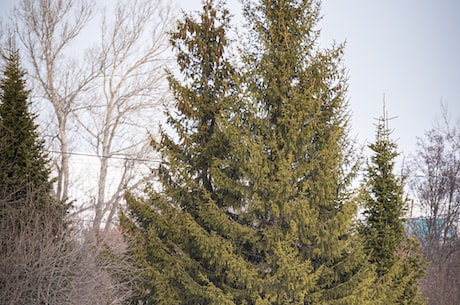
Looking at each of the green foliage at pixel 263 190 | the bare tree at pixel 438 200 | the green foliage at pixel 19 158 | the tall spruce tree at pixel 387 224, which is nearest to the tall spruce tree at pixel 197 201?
the green foliage at pixel 263 190

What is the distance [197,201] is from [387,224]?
4.65m

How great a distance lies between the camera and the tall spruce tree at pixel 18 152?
12.9 m

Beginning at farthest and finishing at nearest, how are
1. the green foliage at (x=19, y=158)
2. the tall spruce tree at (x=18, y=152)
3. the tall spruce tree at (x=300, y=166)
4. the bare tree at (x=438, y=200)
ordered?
the bare tree at (x=438, y=200) < the tall spruce tree at (x=18, y=152) < the green foliage at (x=19, y=158) < the tall spruce tree at (x=300, y=166)

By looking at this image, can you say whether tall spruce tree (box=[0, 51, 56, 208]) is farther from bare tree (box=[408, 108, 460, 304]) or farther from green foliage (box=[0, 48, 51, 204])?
bare tree (box=[408, 108, 460, 304])

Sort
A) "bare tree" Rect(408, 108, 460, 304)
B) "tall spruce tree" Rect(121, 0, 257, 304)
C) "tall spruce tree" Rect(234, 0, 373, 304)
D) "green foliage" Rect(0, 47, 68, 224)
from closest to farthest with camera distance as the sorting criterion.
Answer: "tall spruce tree" Rect(234, 0, 373, 304) < "tall spruce tree" Rect(121, 0, 257, 304) < "green foliage" Rect(0, 47, 68, 224) < "bare tree" Rect(408, 108, 460, 304)

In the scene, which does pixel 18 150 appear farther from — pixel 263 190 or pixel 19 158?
pixel 263 190

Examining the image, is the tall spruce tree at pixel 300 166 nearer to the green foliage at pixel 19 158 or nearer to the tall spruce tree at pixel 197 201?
the tall spruce tree at pixel 197 201

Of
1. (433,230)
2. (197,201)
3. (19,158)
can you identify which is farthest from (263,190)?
(433,230)

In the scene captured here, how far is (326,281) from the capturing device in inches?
423

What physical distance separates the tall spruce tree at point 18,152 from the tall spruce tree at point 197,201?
2258 mm

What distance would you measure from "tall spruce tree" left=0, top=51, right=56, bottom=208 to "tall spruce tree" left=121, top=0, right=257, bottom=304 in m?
2.26

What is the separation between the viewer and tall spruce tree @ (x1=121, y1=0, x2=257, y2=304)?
1064cm

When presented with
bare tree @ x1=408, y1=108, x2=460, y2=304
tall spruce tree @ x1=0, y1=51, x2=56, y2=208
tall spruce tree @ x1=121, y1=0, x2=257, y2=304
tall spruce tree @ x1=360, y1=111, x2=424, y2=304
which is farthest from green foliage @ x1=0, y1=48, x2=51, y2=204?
bare tree @ x1=408, y1=108, x2=460, y2=304

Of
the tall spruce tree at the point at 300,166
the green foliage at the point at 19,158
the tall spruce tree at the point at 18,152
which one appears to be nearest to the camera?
the tall spruce tree at the point at 300,166
